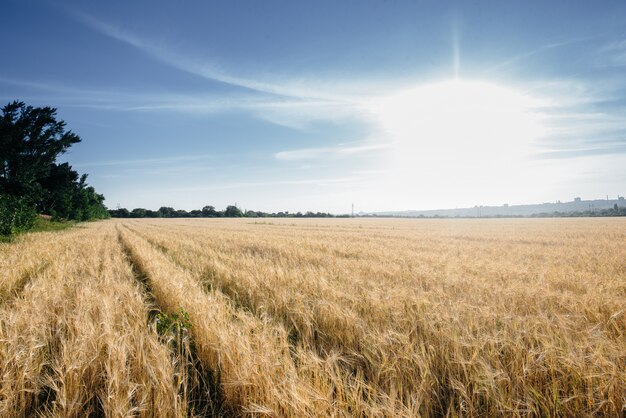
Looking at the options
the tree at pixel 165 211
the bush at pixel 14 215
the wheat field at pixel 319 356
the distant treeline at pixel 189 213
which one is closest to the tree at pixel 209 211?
the distant treeline at pixel 189 213

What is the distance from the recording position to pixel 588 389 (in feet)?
6.85

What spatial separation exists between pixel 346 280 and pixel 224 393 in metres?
4.07

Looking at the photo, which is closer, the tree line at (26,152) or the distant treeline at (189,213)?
the tree line at (26,152)

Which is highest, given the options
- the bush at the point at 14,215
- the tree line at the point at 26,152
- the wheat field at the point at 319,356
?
the tree line at the point at 26,152

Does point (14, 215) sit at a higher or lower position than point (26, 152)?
lower

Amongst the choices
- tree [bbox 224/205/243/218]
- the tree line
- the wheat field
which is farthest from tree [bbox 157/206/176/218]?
the wheat field

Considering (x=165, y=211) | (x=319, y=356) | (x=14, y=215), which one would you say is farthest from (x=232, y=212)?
(x=319, y=356)

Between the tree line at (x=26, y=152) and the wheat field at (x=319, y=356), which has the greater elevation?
the tree line at (x=26, y=152)

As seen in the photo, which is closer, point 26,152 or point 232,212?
point 26,152

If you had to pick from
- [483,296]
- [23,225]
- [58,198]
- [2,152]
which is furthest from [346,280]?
[58,198]

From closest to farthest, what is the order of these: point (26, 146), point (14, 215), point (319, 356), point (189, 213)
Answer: point (319, 356) → point (14, 215) → point (26, 146) → point (189, 213)

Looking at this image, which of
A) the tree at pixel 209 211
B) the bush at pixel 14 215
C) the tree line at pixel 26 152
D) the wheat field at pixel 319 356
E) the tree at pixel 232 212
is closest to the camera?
the wheat field at pixel 319 356

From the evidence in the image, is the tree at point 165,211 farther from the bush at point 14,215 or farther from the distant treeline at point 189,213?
the bush at point 14,215

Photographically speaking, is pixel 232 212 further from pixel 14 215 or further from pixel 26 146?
pixel 14 215
